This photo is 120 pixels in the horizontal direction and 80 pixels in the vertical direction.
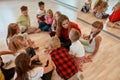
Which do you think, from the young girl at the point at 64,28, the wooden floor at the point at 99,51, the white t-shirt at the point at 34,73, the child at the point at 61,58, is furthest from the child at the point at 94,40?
the white t-shirt at the point at 34,73

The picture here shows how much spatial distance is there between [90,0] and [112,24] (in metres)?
0.90

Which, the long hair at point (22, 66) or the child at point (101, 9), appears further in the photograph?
the child at point (101, 9)

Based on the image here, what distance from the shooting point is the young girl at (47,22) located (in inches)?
128

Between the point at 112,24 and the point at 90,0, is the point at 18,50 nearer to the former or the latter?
the point at 112,24

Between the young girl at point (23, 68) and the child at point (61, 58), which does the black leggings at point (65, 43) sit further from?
the young girl at point (23, 68)

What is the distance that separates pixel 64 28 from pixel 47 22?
2.78 ft

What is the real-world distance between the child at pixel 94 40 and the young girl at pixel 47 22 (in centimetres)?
87

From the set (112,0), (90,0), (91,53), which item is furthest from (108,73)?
(112,0)

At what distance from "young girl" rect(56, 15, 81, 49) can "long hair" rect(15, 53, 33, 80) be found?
3.35ft

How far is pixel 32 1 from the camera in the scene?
5.05 m

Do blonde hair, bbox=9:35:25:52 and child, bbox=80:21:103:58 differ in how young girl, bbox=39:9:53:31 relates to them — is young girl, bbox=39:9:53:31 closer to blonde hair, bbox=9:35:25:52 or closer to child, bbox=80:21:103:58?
→ child, bbox=80:21:103:58

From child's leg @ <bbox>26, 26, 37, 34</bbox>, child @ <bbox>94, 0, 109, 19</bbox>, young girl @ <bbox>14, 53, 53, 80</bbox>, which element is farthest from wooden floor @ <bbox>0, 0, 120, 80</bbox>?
young girl @ <bbox>14, 53, 53, 80</bbox>

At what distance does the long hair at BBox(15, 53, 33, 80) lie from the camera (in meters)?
1.55

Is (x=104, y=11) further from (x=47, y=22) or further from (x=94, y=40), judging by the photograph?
(x=94, y=40)
